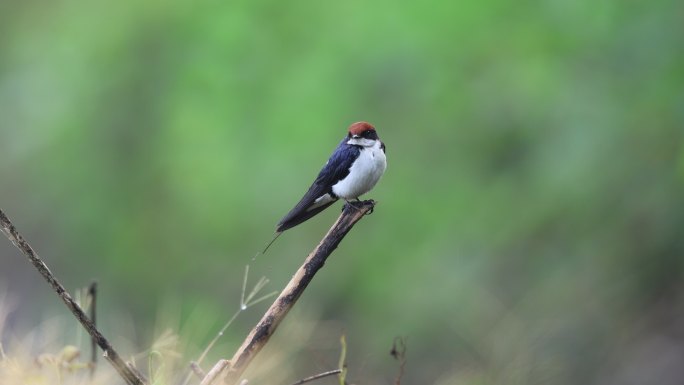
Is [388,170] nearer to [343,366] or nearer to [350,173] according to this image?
[350,173]

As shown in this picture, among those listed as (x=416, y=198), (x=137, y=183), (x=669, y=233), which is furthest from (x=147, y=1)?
(x=669, y=233)

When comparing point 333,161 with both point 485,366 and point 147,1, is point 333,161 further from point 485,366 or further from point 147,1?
point 147,1

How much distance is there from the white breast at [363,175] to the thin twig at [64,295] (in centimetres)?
105

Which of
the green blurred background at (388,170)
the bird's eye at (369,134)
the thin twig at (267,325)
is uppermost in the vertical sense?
the thin twig at (267,325)

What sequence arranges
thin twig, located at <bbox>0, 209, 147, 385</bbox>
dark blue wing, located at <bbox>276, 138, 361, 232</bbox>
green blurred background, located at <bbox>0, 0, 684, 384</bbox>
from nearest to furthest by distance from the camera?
thin twig, located at <bbox>0, 209, 147, 385</bbox>
dark blue wing, located at <bbox>276, 138, 361, 232</bbox>
green blurred background, located at <bbox>0, 0, 684, 384</bbox>

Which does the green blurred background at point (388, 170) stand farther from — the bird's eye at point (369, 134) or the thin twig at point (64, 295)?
the thin twig at point (64, 295)

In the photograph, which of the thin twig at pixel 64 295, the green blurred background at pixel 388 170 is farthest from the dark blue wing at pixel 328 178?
the green blurred background at pixel 388 170

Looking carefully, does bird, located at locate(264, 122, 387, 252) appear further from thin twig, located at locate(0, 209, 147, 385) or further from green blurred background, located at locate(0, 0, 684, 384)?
green blurred background, located at locate(0, 0, 684, 384)

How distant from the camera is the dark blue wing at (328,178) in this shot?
98.1 inches

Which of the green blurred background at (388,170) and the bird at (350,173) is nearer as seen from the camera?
the bird at (350,173)

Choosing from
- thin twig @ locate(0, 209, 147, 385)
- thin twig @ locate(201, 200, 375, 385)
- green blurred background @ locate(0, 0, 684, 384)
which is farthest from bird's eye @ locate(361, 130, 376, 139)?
green blurred background @ locate(0, 0, 684, 384)

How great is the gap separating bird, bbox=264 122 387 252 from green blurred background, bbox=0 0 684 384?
6.95 feet

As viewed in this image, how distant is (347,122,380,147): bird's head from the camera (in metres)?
2.58

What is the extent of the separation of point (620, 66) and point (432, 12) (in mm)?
1686
